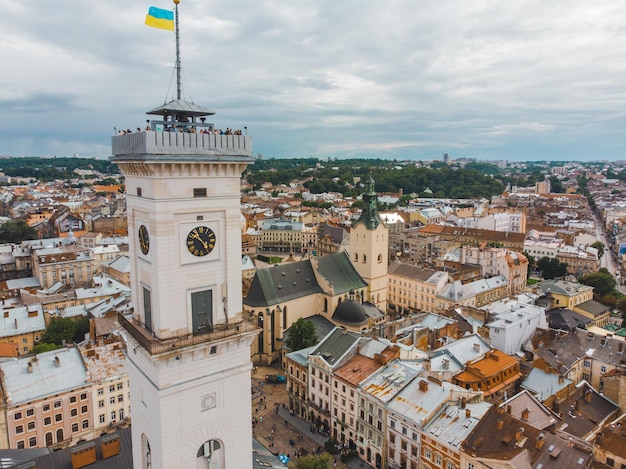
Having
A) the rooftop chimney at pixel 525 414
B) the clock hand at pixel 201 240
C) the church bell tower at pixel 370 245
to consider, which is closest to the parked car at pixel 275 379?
the church bell tower at pixel 370 245

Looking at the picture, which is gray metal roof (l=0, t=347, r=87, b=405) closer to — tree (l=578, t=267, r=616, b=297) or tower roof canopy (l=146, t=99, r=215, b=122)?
tower roof canopy (l=146, t=99, r=215, b=122)

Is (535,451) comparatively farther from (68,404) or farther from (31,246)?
(31,246)

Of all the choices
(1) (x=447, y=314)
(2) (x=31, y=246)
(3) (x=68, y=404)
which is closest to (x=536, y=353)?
(1) (x=447, y=314)

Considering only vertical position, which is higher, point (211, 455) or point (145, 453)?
point (211, 455)

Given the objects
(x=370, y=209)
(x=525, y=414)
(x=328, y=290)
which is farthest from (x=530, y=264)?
(x=525, y=414)

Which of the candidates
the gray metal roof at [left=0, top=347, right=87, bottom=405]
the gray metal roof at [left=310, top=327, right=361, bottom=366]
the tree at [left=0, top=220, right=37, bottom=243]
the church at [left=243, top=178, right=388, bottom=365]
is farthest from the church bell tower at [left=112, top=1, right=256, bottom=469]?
the tree at [left=0, top=220, right=37, bottom=243]

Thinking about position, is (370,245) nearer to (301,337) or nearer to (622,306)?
(301,337)
